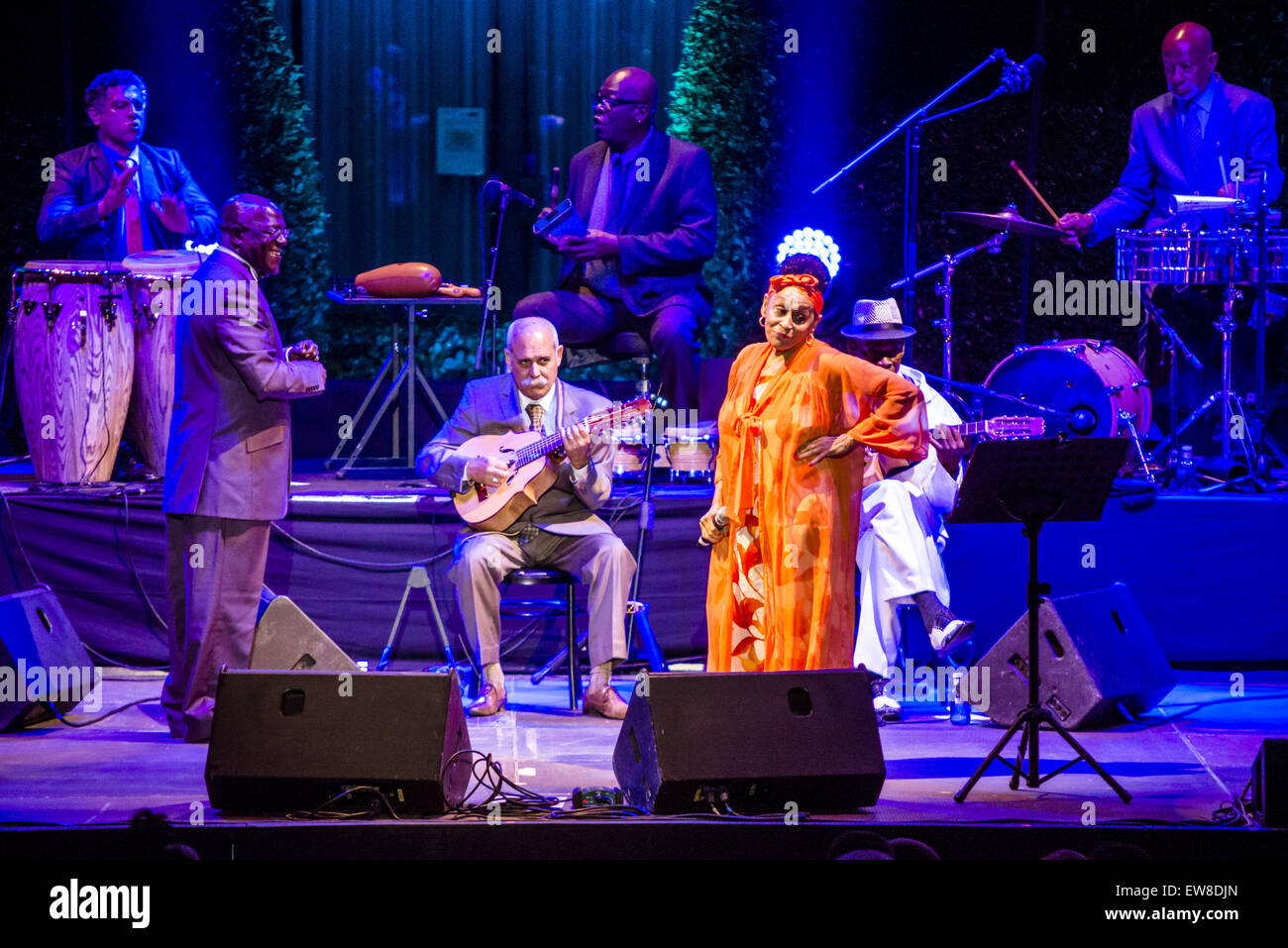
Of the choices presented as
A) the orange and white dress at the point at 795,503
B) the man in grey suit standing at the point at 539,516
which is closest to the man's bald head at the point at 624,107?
the man in grey suit standing at the point at 539,516

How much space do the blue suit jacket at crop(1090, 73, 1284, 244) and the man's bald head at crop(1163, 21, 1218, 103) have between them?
0.23 ft

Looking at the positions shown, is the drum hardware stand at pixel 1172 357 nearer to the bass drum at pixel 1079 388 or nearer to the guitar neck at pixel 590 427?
the bass drum at pixel 1079 388

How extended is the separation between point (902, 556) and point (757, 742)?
6.57ft

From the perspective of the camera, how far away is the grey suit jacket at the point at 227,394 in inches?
214

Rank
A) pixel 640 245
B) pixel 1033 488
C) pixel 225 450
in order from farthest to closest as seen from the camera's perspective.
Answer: pixel 640 245 → pixel 225 450 → pixel 1033 488

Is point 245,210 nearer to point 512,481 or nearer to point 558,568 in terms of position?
point 512,481

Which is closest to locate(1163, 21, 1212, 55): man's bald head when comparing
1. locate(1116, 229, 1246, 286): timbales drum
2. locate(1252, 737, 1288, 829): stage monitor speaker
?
locate(1116, 229, 1246, 286): timbales drum

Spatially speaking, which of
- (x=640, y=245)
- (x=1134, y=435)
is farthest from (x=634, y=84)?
(x=1134, y=435)

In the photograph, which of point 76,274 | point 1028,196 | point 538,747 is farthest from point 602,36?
point 538,747

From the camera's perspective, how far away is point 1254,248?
7.28 meters

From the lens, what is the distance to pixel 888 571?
6090mm
